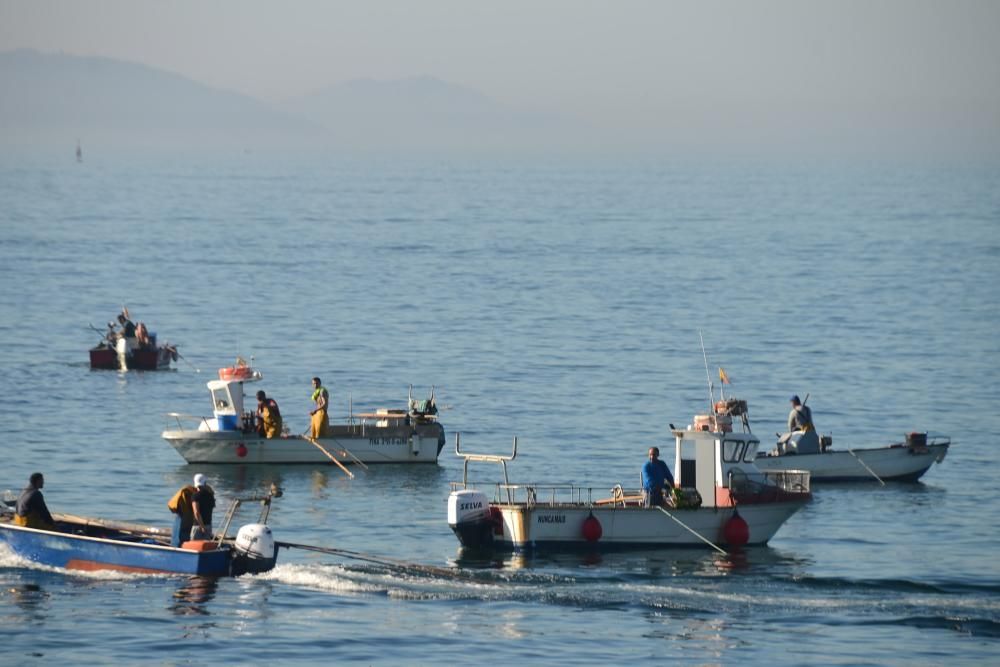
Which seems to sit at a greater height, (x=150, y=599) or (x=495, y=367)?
(x=495, y=367)

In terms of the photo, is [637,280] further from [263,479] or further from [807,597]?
[807,597]

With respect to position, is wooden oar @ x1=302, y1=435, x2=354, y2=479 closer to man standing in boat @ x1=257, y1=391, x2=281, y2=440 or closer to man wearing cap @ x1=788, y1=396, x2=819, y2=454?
man standing in boat @ x1=257, y1=391, x2=281, y2=440

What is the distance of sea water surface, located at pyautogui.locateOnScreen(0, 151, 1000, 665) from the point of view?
34.8m

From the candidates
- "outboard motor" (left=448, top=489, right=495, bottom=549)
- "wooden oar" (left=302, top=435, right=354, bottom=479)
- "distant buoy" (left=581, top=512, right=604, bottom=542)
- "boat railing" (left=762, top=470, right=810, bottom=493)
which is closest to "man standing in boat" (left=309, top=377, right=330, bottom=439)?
"wooden oar" (left=302, top=435, right=354, bottom=479)

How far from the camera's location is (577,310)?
97625mm

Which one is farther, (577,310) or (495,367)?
(577,310)

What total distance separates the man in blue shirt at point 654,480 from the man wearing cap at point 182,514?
32.0 ft

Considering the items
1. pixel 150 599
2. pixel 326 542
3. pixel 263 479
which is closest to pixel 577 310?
pixel 263 479

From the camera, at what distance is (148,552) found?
3706 centimetres

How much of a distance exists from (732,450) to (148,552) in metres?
13.0

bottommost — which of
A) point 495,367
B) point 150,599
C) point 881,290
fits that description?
point 150,599

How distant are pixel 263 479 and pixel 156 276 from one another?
6963 centimetres

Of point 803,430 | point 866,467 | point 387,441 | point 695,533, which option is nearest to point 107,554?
point 695,533

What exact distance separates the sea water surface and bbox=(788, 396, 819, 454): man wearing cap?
143 cm
